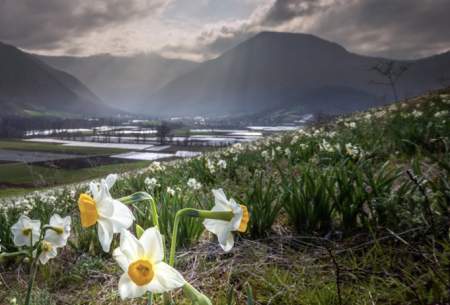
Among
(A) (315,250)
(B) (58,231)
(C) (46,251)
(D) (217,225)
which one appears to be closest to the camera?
(D) (217,225)

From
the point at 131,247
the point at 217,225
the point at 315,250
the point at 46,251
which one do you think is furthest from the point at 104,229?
the point at 315,250

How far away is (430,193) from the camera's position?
253 cm

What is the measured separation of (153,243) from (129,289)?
0.14 meters

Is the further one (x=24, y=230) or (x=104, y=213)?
(x=24, y=230)

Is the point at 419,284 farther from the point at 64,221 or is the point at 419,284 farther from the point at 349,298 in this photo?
the point at 64,221

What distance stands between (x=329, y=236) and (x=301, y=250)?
11.5 inches

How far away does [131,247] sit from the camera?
989mm

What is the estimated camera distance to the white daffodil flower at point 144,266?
0.95 m

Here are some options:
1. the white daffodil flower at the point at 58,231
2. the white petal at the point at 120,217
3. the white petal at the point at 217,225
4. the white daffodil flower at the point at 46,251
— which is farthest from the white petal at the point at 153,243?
the white daffodil flower at the point at 46,251

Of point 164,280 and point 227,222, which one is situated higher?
point 227,222

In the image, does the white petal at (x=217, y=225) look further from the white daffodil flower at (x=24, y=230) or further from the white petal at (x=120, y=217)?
the white daffodil flower at (x=24, y=230)

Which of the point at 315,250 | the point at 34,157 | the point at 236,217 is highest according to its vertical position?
the point at 236,217

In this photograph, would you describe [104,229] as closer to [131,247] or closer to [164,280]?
[131,247]

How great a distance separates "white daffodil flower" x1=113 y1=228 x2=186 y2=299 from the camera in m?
0.95
